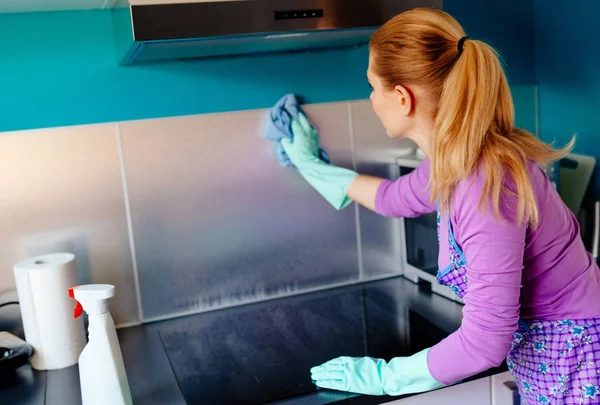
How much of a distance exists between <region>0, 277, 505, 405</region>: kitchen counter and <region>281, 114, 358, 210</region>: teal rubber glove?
0.28m

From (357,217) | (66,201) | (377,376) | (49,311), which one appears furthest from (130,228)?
(377,376)

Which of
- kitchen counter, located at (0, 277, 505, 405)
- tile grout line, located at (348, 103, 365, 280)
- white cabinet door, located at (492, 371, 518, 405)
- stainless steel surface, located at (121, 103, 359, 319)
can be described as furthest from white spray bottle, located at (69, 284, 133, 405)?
tile grout line, located at (348, 103, 365, 280)

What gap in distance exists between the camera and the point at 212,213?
166 cm

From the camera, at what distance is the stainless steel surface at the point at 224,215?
1.60 meters

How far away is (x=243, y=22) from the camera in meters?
1.20

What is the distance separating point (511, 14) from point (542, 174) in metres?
0.96

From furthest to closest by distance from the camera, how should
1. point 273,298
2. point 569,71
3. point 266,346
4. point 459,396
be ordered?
point 569,71 < point 273,298 < point 266,346 < point 459,396

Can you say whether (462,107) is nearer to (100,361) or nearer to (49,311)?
(100,361)

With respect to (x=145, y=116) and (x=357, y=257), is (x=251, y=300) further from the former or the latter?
(x=145, y=116)

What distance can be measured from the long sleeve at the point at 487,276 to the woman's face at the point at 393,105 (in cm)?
16

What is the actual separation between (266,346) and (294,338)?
7 cm

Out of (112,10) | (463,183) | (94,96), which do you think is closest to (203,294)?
(94,96)

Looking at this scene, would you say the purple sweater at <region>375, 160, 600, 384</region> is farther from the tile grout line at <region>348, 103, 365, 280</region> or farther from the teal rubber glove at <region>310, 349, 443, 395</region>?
the tile grout line at <region>348, 103, 365, 280</region>

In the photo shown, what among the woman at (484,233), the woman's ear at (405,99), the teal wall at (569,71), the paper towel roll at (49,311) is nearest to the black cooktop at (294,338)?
the woman at (484,233)
